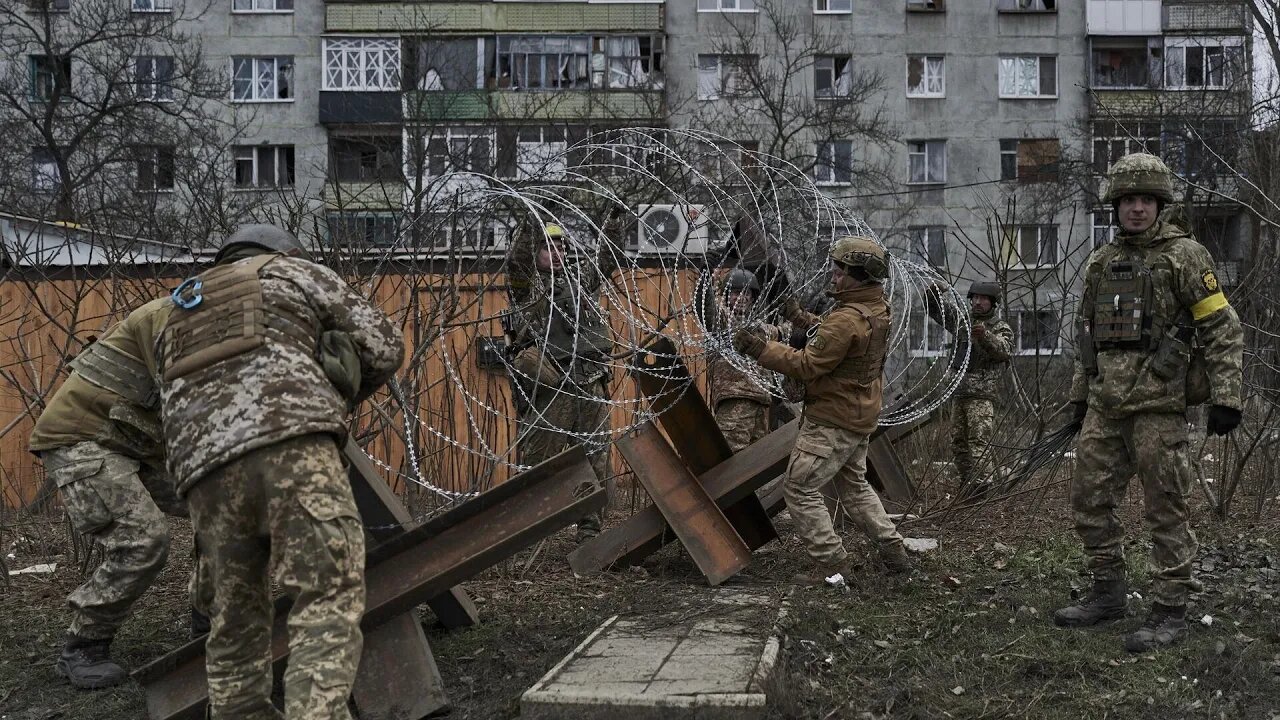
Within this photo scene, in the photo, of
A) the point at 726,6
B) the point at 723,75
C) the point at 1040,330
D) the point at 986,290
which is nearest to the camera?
the point at 986,290

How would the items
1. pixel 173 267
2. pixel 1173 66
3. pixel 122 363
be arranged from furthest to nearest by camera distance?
pixel 1173 66, pixel 173 267, pixel 122 363

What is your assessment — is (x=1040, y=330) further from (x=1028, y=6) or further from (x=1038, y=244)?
(x=1028, y=6)

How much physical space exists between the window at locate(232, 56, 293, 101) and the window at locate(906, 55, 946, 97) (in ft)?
56.8

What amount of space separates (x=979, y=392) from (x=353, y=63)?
25.7 meters

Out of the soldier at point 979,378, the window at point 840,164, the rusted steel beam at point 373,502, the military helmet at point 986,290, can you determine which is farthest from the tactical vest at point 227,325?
the window at point 840,164

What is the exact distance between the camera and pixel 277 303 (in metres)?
3.60

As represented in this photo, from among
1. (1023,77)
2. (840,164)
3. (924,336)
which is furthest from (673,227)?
(1023,77)

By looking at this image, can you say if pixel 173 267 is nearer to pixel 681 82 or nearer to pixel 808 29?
pixel 681 82

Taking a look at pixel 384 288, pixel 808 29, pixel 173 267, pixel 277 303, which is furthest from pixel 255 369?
pixel 808 29

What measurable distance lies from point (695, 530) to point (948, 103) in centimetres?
2988

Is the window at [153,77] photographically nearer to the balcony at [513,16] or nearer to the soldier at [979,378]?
the balcony at [513,16]

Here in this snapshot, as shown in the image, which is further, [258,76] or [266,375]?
[258,76]

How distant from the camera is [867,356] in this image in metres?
6.07

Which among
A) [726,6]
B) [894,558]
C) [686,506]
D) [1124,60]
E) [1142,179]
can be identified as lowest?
[894,558]
